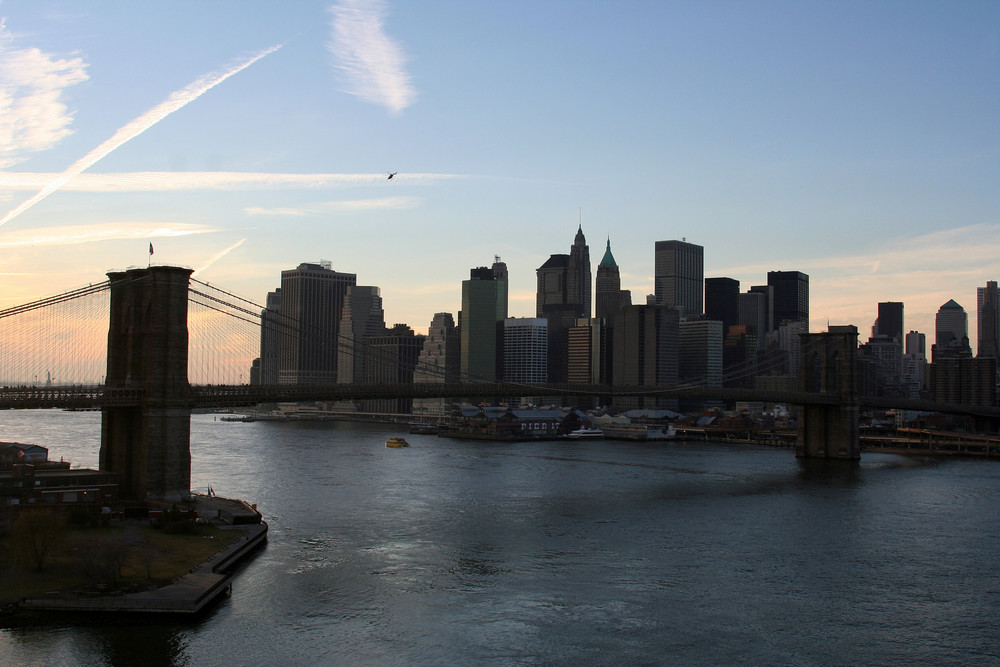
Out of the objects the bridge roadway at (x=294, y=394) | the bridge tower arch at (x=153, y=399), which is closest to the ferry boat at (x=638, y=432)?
the bridge roadway at (x=294, y=394)

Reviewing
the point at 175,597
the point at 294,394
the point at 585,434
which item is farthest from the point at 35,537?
the point at 585,434

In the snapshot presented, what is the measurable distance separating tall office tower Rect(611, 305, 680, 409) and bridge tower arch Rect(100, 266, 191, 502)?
159 meters

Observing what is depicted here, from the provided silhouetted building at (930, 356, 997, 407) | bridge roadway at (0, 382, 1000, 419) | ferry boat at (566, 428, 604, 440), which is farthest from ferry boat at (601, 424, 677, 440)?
silhouetted building at (930, 356, 997, 407)

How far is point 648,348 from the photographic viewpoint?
193 meters

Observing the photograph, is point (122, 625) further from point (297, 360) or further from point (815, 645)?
A: point (297, 360)

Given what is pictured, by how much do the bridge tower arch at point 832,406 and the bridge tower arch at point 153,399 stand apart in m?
57.5

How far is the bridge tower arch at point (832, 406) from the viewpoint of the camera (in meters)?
75.9

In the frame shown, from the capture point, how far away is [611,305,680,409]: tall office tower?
19112 centimetres

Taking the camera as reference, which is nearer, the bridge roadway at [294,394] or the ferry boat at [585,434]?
the bridge roadway at [294,394]

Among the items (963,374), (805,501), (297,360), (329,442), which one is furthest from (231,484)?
(963,374)

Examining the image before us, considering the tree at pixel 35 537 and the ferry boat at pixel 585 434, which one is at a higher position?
the tree at pixel 35 537

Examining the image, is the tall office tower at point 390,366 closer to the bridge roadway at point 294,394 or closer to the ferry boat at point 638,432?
the ferry boat at point 638,432

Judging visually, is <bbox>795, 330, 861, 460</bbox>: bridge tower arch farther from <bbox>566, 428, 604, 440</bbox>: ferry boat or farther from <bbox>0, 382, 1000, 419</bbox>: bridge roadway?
<bbox>566, 428, 604, 440</bbox>: ferry boat

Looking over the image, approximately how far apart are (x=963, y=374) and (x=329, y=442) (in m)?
132
